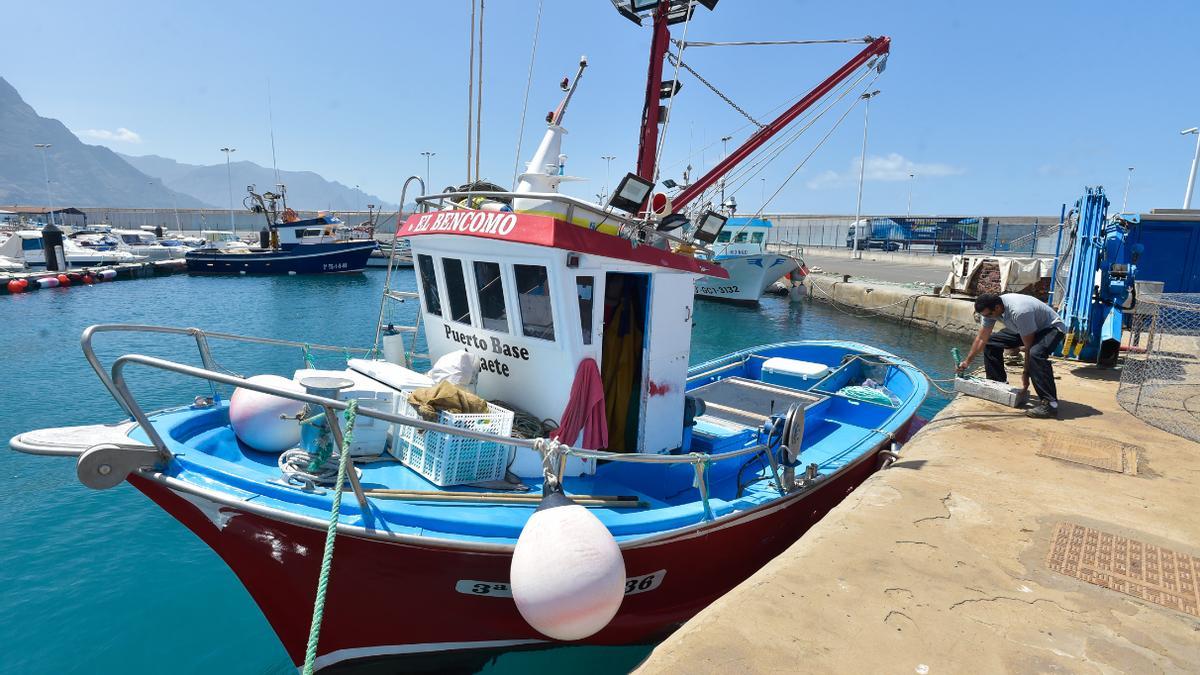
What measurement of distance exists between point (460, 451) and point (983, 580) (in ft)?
11.4

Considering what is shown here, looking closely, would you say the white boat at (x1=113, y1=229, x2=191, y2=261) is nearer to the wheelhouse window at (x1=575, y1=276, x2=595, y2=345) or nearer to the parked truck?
the wheelhouse window at (x1=575, y1=276, x2=595, y2=345)

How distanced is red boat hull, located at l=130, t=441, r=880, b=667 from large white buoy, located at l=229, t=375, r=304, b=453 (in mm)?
797

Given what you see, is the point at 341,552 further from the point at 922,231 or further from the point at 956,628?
the point at 922,231

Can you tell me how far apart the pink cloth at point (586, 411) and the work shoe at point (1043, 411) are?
18.1 ft

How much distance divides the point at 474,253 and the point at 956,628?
4251mm

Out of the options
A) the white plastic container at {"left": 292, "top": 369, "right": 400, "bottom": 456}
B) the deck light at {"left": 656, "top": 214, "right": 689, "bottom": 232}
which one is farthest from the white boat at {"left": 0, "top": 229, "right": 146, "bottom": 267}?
the deck light at {"left": 656, "top": 214, "right": 689, "bottom": 232}

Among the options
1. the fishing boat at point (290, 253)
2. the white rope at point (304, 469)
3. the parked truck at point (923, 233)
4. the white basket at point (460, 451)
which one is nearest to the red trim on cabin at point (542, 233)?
the white basket at point (460, 451)

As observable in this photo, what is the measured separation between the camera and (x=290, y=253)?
40.3 metres

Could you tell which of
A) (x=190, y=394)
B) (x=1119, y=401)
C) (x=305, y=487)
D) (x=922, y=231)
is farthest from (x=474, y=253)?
(x=922, y=231)

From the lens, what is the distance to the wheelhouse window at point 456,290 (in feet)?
18.2

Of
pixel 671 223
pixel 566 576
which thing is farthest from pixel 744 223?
pixel 566 576

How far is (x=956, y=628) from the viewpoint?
315 cm

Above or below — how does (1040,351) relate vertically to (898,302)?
above

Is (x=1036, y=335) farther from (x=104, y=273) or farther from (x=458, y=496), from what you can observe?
(x=104, y=273)
